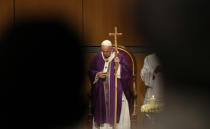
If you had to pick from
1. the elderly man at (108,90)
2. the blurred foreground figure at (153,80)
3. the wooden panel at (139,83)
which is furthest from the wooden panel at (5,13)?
the blurred foreground figure at (153,80)

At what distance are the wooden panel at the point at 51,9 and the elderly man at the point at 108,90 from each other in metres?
0.72

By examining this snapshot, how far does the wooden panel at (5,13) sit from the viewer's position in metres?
6.17

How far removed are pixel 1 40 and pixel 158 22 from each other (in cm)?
227

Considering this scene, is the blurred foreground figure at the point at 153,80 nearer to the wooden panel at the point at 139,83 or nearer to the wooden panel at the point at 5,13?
the wooden panel at the point at 139,83

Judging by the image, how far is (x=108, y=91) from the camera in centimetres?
593

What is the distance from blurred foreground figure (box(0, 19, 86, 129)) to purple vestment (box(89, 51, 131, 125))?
A: 1.37 ft

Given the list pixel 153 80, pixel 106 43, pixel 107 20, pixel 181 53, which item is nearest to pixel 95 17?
pixel 107 20

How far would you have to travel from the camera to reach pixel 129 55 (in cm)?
609

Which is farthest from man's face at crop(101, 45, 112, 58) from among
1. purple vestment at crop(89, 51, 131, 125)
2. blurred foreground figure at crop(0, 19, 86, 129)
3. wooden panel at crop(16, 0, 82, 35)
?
wooden panel at crop(16, 0, 82, 35)

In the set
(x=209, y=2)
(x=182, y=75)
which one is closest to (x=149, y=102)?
(x=182, y=75)

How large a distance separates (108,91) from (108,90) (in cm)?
1

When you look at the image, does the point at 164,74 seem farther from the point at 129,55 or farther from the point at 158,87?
the point at 129,55

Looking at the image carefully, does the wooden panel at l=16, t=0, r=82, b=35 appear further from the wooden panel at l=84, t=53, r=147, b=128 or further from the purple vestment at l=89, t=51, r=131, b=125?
the purple vestment at l=89, t=51, r=131, b=125

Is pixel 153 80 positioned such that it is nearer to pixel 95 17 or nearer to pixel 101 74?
pixel 101 74
